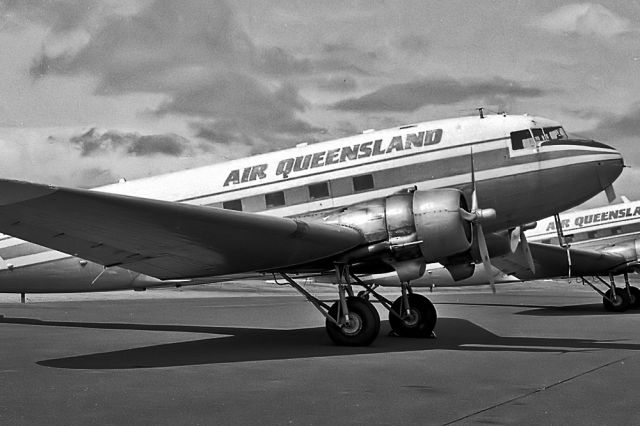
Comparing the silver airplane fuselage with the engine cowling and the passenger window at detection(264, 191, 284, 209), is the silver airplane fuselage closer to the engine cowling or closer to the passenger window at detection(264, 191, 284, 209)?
the passenger window at detection(264, 191, 284, 209)

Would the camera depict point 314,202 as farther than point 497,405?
Yes

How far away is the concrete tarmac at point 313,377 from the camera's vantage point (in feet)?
20.7

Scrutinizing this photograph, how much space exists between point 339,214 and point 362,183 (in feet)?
4.45

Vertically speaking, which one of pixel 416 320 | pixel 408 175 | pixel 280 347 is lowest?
pixel 280 347

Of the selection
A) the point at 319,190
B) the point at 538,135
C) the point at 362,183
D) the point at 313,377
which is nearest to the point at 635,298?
the point at 538,135

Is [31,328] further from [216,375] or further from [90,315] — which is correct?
[216,375]

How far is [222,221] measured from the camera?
9.87 meters

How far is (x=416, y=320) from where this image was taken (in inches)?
554

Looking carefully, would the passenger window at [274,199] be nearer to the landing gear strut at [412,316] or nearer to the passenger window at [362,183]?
the passenger window at [362,183]

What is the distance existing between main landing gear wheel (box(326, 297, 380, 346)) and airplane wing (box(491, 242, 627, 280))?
1150cm

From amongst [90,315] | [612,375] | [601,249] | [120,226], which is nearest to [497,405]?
[612,375]

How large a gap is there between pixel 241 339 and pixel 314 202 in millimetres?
3126

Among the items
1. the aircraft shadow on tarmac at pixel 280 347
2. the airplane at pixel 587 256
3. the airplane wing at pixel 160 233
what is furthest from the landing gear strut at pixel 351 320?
the airplane at pixel 587 256

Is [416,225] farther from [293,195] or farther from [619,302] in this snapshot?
[619,302]
